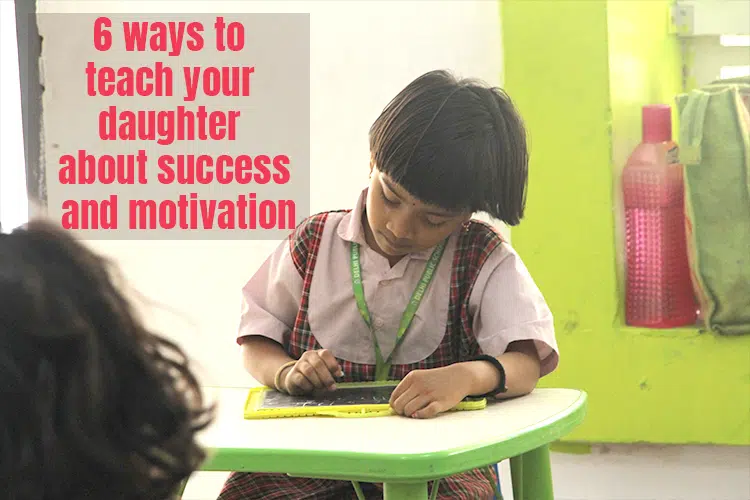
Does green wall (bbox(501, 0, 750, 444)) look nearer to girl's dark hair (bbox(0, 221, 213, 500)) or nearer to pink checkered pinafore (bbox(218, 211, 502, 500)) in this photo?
pink checkered pinafore (bbox(218, 211, 502, 500))

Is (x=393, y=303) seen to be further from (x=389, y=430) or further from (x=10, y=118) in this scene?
(x=10, y=118)

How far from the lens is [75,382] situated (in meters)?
0.47

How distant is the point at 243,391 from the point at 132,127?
1.17 m

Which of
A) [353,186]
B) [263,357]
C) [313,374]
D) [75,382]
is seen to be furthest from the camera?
[353,186]

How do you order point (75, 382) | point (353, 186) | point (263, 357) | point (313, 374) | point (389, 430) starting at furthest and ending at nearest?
point (353, 186) < point (263, 357) < point (313, 374) < point (389, 430) < point (75, 382)

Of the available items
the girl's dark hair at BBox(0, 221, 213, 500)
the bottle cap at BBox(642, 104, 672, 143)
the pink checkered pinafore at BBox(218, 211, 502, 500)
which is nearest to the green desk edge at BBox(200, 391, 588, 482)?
the pink checkered pinafore at BBox(218, 211, 502, 500)

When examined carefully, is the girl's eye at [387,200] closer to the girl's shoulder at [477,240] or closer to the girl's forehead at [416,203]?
the girl's forehead at [416,203]

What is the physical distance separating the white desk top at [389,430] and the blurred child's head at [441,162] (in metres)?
0.25

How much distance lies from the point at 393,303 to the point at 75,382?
2.89 feet

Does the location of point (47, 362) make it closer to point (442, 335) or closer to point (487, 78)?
point (442, 335)

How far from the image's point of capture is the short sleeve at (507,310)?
1.26m

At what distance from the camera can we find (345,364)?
1331 mm

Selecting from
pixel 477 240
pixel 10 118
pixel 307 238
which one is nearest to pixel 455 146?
pixel 477 240

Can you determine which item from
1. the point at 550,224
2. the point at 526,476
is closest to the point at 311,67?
the point at 550,224
